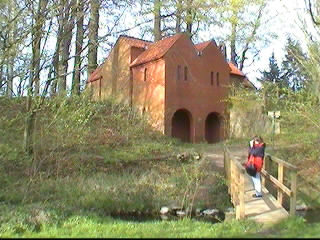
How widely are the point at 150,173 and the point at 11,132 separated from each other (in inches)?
280

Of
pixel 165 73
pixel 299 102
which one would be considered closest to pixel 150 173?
pixel 299 102

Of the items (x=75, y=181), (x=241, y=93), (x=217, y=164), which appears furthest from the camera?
(x=241, y=93)

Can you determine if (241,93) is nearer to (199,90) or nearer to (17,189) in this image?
Result: (199,90)

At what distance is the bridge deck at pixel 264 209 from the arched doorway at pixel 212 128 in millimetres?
19911

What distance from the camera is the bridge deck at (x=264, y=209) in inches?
401

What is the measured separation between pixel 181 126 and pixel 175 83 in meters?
3.63

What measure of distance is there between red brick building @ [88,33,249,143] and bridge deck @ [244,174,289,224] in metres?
16.4

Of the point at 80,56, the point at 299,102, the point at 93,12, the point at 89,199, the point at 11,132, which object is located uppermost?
the point at 93,12

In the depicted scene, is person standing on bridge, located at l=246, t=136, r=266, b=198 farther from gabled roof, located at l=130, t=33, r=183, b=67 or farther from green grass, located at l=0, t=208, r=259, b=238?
gabled roof, located at l=130, t=33, r=183, b=67

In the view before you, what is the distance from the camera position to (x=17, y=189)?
15.0 m

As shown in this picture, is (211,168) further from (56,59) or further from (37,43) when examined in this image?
(37,43)

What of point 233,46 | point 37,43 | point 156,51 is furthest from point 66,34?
point 233,46

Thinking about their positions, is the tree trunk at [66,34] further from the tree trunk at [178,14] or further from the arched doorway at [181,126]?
the arched doorway at [181,126]

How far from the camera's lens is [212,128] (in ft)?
110
